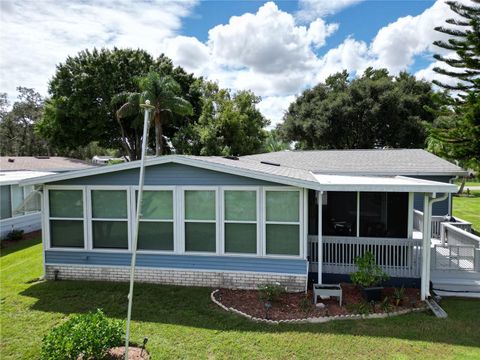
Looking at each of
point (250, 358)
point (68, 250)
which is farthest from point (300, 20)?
point (250, 358)

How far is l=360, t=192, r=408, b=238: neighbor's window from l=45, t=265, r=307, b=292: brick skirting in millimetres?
3642

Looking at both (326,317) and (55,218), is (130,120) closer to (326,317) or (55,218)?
(55,218)


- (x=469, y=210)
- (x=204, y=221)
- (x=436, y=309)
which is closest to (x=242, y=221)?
(x=204, y=221)

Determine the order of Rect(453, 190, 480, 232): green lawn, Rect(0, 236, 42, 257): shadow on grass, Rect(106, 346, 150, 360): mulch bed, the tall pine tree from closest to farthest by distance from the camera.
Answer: Rect(106, 346, 150, 360): mulch bed < the tall pine tree < Rect(0, 236, 42, 257): shadow on grass < Rect(453, 190, 480, 232): green lawn

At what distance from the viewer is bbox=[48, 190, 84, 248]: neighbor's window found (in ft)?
28.2

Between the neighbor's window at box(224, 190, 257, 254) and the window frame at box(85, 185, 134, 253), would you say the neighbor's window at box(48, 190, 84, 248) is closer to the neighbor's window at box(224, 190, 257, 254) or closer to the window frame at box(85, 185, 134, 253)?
the window frame at box(85, 185, 134, 253)

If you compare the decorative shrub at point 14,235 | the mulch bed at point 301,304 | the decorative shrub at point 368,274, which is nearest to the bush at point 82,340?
the mulch bed at point 301,304

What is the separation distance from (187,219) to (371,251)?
4.60 metres

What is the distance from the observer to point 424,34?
43.0 feet

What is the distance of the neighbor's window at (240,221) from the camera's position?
802cm

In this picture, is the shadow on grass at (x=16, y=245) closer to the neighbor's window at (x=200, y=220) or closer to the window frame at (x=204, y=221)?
the window frame at (x=204, y=221)

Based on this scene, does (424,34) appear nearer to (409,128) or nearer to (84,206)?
(84,206)

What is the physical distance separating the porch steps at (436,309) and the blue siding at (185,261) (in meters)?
2.67

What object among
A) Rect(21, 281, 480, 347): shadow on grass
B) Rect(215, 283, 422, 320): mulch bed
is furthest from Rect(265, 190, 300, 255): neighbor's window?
Rect(21, 281, 480, 347): shadow on grass
